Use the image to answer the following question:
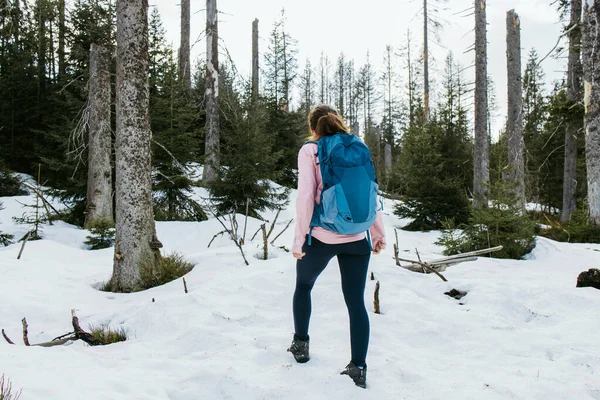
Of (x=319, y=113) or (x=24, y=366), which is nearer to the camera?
(x=24, y=366)

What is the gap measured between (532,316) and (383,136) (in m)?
39.2

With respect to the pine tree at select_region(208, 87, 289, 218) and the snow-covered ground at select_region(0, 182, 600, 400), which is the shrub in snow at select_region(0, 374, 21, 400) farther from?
the pine tree at select_region(208, 87, 289, 218)

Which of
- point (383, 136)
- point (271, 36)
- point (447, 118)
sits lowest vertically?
point (447, 118)

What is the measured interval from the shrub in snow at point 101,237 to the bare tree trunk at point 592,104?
1171 cm

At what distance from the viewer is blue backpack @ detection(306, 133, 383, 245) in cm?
264

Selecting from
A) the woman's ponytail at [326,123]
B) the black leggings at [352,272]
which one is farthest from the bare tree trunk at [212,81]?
the black leggings at [352,272]

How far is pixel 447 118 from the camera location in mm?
18734

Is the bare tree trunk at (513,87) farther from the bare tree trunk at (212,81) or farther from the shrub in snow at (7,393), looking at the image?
the shrub in snow at (7,393)

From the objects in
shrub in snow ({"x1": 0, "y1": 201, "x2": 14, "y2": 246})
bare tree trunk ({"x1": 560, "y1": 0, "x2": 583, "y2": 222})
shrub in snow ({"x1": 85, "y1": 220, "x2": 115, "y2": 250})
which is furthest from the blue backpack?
Result: bare tree trunk ({"x1": 560, "y1": 0, "x2": 583, "y2": 222})

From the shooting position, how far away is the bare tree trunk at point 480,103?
1428 cm

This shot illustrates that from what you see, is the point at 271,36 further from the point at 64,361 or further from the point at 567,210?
the point at 64,361

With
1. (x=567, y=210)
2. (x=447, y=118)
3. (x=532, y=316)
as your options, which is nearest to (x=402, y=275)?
(x=532, y=316)

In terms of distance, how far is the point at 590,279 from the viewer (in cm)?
510

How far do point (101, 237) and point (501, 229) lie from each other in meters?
8.77
